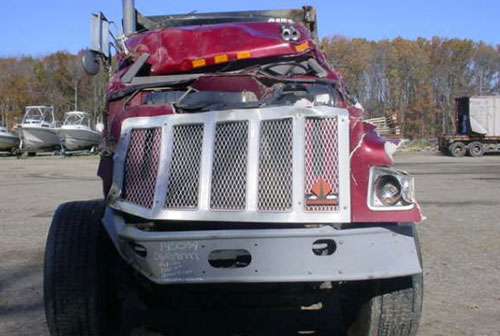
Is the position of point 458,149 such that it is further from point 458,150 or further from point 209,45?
point 209,45

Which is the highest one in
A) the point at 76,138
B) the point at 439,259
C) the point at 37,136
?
the point at 439,259

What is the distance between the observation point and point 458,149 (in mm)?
37438

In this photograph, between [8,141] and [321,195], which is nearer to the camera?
[321,195]

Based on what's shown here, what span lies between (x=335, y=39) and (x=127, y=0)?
60.2 metres

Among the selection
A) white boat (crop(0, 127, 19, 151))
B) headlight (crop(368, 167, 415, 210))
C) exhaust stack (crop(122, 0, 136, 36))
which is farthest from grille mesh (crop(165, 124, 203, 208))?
white boat (crop(0, 127, 19, 151))

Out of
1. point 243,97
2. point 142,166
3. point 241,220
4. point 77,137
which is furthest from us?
point 77,137

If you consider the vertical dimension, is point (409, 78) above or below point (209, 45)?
above

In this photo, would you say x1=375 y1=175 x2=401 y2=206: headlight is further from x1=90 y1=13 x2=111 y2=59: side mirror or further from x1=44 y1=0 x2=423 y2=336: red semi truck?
x1=90 y1=13 x2=111 y2=59: side mirror

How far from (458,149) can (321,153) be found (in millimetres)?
35954

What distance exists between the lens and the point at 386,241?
3480mm

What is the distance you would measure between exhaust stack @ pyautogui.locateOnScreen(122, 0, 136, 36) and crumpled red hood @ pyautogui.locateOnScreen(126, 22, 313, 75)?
0.76m

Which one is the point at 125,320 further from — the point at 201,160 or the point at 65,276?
the point at 201,160

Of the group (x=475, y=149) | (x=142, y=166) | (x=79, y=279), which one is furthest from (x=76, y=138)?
(x=142, y=166)

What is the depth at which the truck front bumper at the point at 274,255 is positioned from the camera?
336cm
